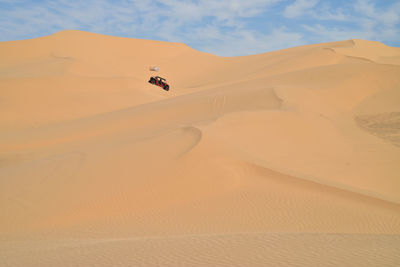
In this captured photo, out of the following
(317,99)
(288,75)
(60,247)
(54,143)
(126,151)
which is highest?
(288,75)

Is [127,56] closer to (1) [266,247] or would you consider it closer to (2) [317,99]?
(2) [317,99]

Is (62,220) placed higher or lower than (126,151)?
lower

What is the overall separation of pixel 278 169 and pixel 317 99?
7.00m

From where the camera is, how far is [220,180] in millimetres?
7902

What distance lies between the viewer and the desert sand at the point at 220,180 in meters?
4.68

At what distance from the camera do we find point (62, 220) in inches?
273

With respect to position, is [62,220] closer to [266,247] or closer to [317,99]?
[266,247]

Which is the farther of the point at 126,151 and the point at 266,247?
the point at 126,151

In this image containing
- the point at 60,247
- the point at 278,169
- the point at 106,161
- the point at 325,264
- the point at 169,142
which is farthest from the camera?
the point at 169,142

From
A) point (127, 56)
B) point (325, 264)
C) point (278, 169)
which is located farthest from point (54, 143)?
point (127, 56)

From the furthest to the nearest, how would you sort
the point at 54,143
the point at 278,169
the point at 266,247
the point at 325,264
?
the point at 54,143, the point at 278,169, the point at 266,247, the point at 325,264

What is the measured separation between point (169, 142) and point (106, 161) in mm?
1632

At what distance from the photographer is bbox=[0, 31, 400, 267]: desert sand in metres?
4.68

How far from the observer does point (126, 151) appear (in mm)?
9359
